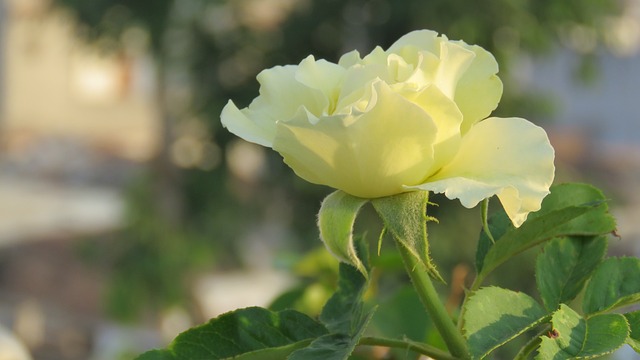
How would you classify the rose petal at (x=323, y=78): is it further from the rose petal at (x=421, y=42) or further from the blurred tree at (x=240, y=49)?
the blurred tree at (x=240, y=49)

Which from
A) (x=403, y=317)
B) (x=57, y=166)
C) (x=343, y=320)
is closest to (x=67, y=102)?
(x=57, y=166)

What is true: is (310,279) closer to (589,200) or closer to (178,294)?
(589,200)

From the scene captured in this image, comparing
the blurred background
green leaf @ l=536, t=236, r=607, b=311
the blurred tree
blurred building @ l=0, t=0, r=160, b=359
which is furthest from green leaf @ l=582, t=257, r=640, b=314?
blurred building @ l=0, t=0, r=160, b=359

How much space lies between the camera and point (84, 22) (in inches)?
102

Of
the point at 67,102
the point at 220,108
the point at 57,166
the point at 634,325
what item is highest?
the point at 67,102

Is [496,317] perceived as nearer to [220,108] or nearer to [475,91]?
[475,91]

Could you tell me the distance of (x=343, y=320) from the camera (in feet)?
1.16

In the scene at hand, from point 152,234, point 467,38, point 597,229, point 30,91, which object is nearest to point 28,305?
point 152,234

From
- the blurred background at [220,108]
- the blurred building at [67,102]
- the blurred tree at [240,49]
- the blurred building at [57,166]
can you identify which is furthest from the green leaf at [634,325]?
the blurred building at [67,102]

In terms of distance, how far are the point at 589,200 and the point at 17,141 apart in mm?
8183

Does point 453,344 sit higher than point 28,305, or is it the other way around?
point 28,305

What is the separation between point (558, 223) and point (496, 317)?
6cm

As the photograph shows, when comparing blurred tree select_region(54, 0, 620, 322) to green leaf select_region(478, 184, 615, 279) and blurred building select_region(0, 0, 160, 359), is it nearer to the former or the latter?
blurred building select_region(0, 0, 160, 359)

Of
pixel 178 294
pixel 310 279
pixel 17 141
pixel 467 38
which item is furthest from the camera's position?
pixel 17 141
